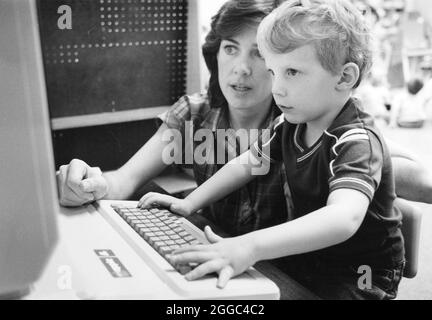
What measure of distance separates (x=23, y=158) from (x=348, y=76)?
1.53 ft

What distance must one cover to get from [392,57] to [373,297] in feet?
7.80

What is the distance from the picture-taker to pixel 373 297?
731mm

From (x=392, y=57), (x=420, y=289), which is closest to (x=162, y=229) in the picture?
(x=420, y=289)

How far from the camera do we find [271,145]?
34.5 inches

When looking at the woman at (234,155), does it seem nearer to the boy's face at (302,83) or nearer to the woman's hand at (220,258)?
the boy's face at (302,83)

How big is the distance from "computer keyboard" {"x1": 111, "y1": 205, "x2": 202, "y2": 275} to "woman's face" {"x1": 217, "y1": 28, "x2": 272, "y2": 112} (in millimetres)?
264

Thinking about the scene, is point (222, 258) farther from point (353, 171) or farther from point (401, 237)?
point (401, 237)

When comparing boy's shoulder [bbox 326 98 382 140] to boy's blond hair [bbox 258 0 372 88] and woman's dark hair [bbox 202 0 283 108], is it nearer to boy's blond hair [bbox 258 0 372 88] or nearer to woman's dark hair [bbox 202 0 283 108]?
boy's blond hair [bbox 258 0 372 88]

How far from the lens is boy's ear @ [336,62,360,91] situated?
72cm

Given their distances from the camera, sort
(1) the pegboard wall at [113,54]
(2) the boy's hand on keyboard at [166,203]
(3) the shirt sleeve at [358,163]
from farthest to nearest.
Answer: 1. (1) the pegboard wall at [113,54]
2. (2) the boy's hand on keyboard at [166,203]
3. (3) the shirt sleeve at [358,163]

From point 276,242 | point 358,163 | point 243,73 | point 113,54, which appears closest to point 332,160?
point 358,163

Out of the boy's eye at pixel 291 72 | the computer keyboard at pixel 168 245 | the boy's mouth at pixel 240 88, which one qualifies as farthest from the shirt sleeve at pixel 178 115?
the boy's eye at pixel 291 72

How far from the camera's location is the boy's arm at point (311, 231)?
0.59m

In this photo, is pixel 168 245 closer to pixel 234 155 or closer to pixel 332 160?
pixel 332 160
